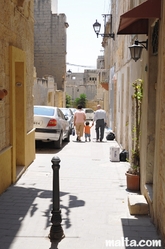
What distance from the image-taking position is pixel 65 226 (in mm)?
5113

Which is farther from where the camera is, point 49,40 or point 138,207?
point 49,40

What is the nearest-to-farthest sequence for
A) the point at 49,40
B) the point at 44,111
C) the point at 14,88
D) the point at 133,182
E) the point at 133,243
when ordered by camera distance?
the point at 133,243
the point at 133,182
the point at 14,88
the point at 44,111
the point at 49,40

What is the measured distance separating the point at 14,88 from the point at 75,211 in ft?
9.97

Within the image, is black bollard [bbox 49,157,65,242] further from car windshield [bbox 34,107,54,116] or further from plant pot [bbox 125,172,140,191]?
car windshield [bbox 34,107,54,116]

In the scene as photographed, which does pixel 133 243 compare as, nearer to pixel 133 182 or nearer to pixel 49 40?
pixel 133 182

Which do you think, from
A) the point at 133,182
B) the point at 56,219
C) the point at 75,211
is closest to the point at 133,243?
the point at 56,219

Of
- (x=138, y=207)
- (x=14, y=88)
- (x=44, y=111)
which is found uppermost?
(x=14, y=88)

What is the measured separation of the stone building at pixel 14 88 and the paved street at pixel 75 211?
459 millimetres

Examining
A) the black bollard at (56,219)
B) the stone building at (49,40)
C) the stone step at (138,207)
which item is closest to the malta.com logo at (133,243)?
the black bollard at (56,219)

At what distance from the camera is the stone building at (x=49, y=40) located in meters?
29.2

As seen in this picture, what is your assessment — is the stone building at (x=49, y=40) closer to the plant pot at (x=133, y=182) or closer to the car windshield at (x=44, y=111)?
the car windshield at (x=44, y=111)

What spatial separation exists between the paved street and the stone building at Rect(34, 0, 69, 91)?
21.5 m

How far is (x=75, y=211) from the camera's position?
579 centimetres

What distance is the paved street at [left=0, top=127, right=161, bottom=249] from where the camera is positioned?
15.2 feet
